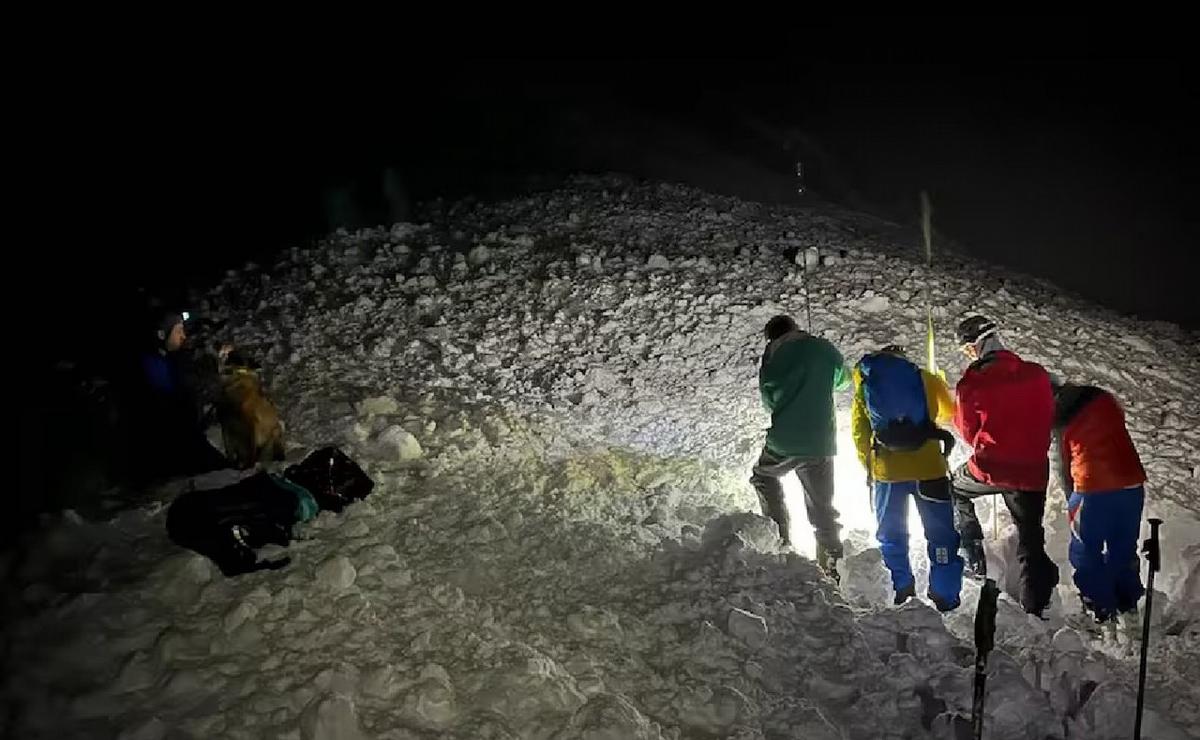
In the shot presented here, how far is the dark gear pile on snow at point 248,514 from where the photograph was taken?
464 centimetres

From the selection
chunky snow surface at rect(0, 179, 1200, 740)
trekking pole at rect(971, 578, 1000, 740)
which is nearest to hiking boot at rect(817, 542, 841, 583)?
chunky snow surface at rect(0, 179, 1200, 740)

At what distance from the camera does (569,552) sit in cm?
539

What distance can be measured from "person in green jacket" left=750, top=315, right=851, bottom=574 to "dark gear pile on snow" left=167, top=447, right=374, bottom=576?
9.73 ft

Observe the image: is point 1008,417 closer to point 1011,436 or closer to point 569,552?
point 1011,436

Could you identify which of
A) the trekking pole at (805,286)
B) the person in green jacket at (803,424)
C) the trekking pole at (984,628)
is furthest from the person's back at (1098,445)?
the trekking pole at (805,286)

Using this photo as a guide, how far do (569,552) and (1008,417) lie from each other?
2.94 meters

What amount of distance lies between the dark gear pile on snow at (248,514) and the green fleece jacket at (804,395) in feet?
9.84

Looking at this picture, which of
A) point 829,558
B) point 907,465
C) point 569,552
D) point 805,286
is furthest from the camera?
point 805,286

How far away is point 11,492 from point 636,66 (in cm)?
2274

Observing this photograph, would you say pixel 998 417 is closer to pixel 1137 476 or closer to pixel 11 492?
pixel 1137 476

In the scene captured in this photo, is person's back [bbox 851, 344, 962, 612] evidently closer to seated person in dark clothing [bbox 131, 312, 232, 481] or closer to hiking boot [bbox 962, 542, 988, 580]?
hiking boot [bbox 962, 542, 988, 580]

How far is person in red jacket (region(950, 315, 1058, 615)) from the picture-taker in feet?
18.0

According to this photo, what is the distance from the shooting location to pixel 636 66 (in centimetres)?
2502

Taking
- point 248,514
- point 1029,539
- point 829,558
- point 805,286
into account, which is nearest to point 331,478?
point 248,514
